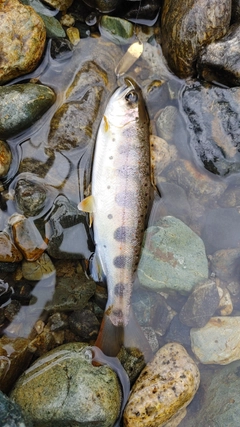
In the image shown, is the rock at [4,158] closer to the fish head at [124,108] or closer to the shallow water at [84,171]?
the shallow water at [84,171]

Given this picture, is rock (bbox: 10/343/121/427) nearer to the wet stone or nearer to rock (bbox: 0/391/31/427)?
the wet stone

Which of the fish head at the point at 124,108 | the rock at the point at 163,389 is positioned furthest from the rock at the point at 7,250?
the rock at the point at 163,389

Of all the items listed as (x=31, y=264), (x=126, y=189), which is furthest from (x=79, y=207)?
(x=31, y=264)

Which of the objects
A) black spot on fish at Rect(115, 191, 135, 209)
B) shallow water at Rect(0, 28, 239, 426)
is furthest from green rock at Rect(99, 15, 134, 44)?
black spot on fish at Rect(115, 191, 135, 209)

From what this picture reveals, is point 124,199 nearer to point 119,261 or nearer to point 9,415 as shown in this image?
point 119,261

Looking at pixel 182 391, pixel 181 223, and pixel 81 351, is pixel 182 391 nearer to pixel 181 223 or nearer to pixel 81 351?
pixel 81 351

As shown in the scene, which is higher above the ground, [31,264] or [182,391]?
[31,264]
